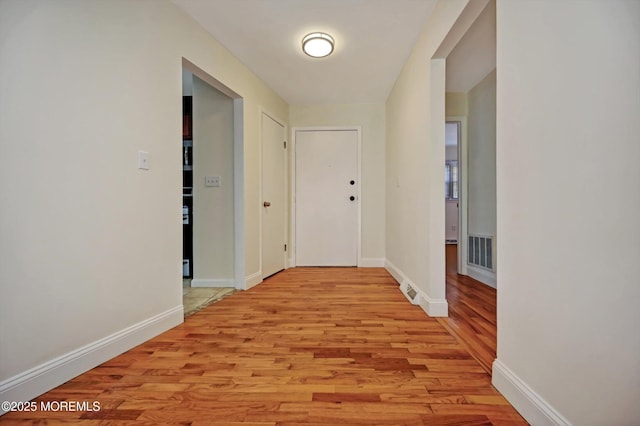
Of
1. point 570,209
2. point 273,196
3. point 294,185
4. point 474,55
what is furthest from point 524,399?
point 294,185

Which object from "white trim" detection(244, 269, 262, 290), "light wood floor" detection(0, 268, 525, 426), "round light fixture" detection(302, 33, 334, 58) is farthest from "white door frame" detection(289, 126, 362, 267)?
"light wood floor" detection(0, 268, 525, 426)

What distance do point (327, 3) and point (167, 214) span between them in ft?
5.83

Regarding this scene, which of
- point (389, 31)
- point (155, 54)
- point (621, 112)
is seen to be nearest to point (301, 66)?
point (389, 31)

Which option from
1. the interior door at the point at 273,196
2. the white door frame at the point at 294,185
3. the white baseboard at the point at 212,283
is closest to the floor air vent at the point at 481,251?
the white door frame at the point at 294,185

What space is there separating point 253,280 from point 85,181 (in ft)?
6.43

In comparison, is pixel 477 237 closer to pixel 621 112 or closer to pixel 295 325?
pixel 295 325

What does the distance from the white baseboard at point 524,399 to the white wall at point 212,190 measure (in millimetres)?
2410

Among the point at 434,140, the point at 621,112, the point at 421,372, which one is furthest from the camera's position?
the point at 434,140

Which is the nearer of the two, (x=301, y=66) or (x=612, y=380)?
(x=612, y=380)

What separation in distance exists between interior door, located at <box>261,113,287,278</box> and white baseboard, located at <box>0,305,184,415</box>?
1.67m

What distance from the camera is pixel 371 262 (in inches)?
165

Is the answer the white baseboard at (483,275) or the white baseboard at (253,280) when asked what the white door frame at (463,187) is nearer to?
the white baseboard at (483,275)

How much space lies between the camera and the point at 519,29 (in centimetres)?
114

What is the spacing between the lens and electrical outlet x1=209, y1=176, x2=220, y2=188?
304cm
